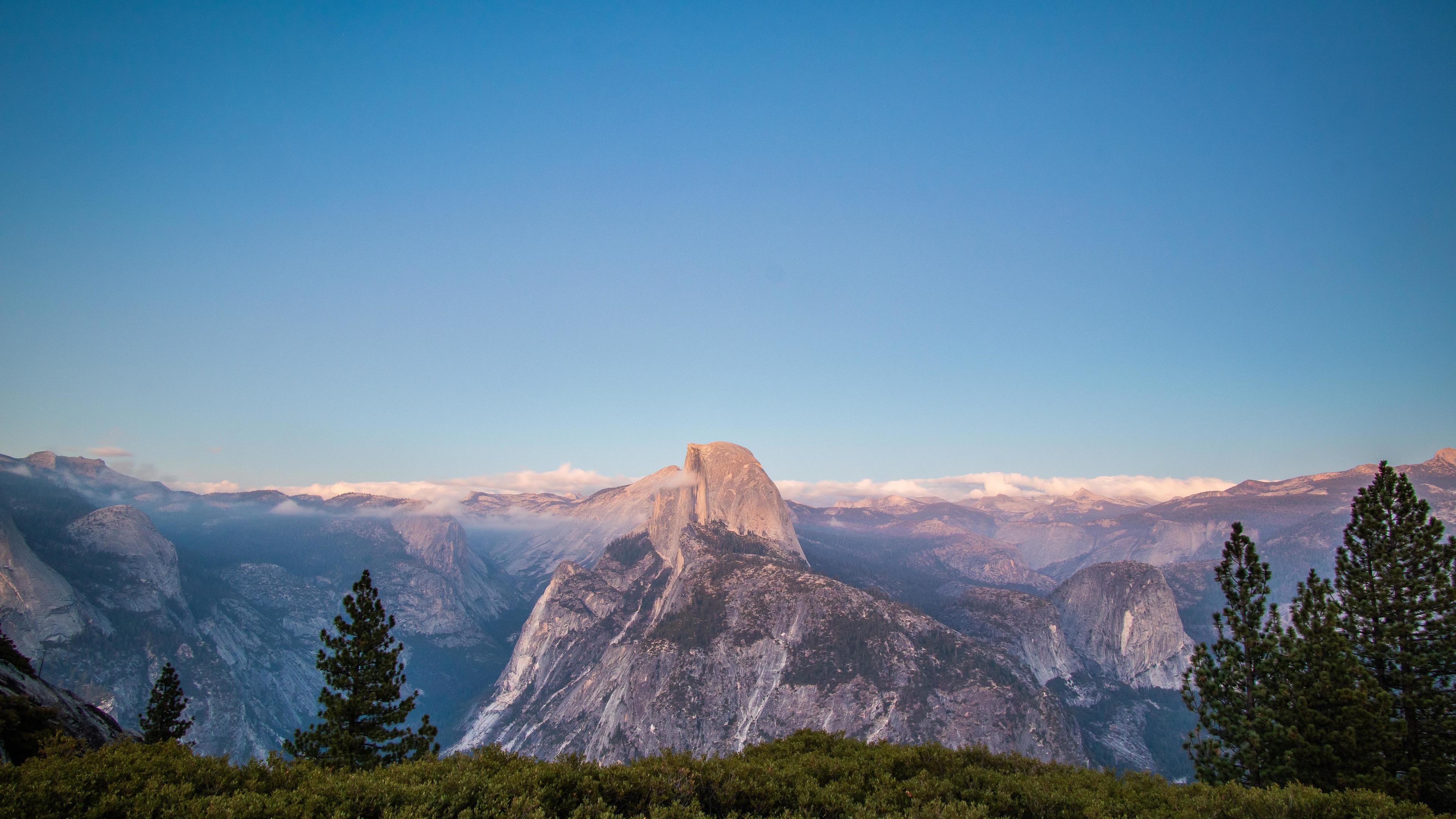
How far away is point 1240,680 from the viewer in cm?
3334

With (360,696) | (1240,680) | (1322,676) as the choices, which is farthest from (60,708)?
(1240,680)

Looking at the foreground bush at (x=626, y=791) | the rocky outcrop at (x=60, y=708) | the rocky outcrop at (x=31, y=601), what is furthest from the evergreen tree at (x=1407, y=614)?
the rocky outcrop at (x=31, y=601)

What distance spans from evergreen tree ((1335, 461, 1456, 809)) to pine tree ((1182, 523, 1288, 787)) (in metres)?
3.62

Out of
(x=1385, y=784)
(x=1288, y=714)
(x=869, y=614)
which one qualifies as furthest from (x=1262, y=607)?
(x=869, y=614)

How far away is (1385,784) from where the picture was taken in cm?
2559

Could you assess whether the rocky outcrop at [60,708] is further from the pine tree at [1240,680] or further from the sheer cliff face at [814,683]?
the sheer cliff face at [814,683]

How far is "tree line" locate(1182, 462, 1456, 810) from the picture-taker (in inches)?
1064

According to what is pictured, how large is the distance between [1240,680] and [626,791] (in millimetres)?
37255

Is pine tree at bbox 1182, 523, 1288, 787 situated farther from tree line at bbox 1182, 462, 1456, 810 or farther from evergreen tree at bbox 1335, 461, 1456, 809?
evergreen tree at bbox 1335, 461, 1456, 809

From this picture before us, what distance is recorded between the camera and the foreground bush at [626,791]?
12.4 metres

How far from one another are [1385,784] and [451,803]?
3868cm

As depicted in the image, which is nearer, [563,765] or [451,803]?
[451,803]

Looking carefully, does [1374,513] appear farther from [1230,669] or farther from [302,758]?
[302,758]

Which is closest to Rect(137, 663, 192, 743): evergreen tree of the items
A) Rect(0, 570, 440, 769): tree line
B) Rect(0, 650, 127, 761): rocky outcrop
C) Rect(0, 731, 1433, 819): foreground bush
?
Rect(0, 570, 440, 769): tree line
